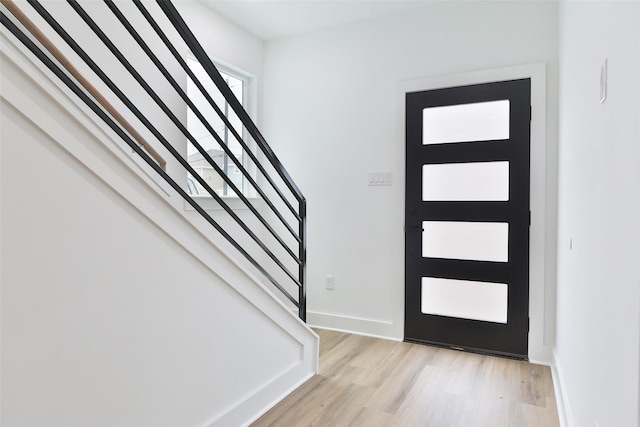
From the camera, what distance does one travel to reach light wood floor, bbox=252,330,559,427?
197 cm

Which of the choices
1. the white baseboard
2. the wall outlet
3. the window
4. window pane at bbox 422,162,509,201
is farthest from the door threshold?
the window

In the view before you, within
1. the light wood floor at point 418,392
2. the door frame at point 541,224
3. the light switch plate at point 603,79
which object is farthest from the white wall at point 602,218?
the door frame at point 541,224

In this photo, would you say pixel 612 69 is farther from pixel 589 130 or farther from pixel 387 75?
pixel 387 75

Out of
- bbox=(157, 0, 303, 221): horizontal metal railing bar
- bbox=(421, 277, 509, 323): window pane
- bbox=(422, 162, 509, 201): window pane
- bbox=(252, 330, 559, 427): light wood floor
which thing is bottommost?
bbox=(252, 330, 559, 427): light wood floor

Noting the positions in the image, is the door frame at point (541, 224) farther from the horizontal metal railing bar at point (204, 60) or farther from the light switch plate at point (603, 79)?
the horizontal metal railing bar at point (204, 60)

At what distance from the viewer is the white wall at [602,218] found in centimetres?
86

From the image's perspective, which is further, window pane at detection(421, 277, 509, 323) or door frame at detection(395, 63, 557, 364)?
window pane at detection(421, 277, 509, 323)

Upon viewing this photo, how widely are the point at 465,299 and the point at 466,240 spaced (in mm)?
462

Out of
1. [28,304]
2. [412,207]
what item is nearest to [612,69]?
[28,304]

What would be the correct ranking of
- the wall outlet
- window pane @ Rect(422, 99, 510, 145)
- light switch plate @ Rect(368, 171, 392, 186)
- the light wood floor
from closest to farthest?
the light wood floor → window pane @ Rect(422, 99, 510, 145) → light switch plate @ Rect(368, 171, 392, 186) → the wall outlet

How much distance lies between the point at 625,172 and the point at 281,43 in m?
3.40

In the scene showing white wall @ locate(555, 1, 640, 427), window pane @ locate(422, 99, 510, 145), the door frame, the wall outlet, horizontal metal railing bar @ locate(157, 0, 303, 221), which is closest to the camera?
white wall @ locate(555, 1, 640, 427)

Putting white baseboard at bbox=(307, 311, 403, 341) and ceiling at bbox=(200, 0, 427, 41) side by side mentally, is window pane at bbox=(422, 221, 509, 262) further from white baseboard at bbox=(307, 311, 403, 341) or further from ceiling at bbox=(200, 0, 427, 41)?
ceiling at bbox=(200, 0, 427, 41)

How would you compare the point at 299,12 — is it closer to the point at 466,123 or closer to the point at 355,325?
the point at 466,123
